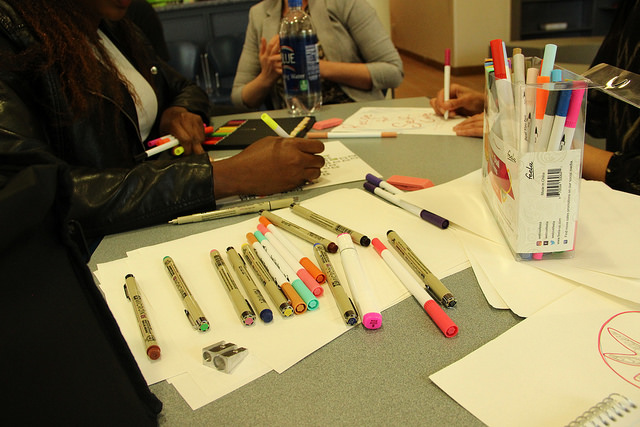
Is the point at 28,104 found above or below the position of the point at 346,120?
above

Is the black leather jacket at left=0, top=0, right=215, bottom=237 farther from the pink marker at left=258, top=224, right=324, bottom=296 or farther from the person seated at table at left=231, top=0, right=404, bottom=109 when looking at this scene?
the person seated at table at left=231, top=0, right=404, bottom=109

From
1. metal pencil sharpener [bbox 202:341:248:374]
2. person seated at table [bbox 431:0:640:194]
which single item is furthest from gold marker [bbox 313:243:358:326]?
person seated at table [bbox 431:0:640:194]

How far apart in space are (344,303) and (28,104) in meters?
0.79

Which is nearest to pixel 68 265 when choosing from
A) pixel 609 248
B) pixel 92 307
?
pixel 92 307

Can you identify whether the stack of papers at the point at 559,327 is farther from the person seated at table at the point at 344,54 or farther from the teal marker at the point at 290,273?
the person seated at table at the point at 344,54

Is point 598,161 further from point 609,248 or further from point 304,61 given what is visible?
point 304,61

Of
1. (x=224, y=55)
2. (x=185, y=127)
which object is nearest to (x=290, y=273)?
(x=185, y=127)

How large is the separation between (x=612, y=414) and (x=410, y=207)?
46 cm

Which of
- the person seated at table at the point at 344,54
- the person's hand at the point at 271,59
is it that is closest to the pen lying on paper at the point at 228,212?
the person's hand at the point at 271,59

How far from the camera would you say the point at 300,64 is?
4.78 ft

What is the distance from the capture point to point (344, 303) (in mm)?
564

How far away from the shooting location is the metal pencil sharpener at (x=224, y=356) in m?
0.50

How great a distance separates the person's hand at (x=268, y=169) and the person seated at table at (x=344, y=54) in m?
0.88

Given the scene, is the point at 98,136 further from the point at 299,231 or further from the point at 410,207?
the point at 410,207
